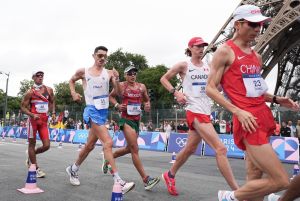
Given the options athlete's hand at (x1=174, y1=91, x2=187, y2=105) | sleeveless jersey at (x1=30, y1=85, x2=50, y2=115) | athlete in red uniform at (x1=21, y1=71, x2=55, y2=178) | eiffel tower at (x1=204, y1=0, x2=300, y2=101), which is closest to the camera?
athlete's hand at (x1=174, y1=91, x2=187, y2=105)

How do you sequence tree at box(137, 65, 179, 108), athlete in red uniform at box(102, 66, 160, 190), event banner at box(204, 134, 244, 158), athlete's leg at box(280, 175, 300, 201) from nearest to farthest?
athlete's leg at box(280, 175, 300, 201) < athlete in red uniform at box(102, 66, 160, 190) < event banner at box(204, 134, 244, 158) < tree at box(137, 65, 179, 108)

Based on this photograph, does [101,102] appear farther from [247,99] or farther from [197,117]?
[247,99]

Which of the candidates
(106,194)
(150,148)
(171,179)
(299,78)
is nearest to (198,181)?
(171,179)

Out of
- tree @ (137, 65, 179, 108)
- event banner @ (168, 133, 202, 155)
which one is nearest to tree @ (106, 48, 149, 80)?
tree @ (137, 65, 179, 108)

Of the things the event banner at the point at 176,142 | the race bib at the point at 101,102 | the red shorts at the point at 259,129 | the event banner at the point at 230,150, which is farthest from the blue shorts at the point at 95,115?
the event banner at the point at 176,142

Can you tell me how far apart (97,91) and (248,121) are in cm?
323

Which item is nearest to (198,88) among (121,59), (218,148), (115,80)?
(218,148)

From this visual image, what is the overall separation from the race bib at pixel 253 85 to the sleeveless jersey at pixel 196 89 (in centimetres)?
177

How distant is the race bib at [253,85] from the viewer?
341cm

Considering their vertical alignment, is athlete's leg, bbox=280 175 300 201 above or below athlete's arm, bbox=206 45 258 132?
below

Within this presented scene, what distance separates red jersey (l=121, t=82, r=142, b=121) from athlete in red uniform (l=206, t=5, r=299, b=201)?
105 inches

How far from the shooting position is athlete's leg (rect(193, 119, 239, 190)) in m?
4.35

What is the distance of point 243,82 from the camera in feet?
11.2

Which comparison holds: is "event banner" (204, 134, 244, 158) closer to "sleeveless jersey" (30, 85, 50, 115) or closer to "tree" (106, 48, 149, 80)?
"sleeveless jersey" (30, 85, 50, 115)
